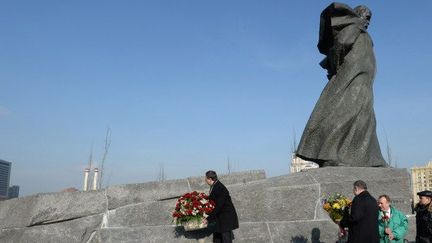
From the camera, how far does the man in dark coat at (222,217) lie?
6.14 meters

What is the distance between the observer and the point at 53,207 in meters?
7.34

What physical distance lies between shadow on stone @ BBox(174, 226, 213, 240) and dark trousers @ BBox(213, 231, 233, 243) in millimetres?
277

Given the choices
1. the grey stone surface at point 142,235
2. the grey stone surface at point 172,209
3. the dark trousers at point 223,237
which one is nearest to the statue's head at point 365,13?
the grey stone surface at point 172,209

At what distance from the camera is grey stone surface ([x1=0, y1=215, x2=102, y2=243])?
7.06 m

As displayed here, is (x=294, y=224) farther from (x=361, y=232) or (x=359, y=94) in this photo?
(x=359, y=94)

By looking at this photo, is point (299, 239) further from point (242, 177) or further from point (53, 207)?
point (53, 207)

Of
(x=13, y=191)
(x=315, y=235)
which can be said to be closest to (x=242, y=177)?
(x=315, y=235)

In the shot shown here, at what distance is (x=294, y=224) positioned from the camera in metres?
6.70

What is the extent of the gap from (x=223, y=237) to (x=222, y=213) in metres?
0.34

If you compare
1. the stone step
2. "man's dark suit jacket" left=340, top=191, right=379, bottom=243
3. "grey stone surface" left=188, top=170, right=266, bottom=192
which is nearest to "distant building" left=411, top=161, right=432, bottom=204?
"grey stone surface" left=188, top=170, right=266, bottom=192

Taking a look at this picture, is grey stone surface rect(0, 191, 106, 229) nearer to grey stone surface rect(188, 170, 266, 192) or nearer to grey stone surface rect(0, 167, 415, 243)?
grey stone surface rect(0, 167, 415, 243)

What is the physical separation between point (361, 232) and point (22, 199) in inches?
235

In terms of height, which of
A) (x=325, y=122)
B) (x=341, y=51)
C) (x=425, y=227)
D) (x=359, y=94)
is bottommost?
(x=425, y=227)

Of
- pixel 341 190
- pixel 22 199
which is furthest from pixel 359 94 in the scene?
pixel 22 199
